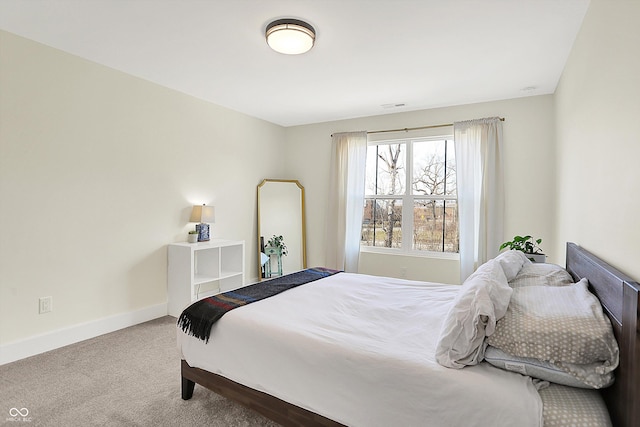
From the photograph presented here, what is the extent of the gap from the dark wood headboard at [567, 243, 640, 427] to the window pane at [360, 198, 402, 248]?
3.14 metres

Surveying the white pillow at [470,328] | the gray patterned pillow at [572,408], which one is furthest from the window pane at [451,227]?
the gray patterned pillow at [572,408]

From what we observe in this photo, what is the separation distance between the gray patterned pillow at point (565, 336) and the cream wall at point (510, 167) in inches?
100

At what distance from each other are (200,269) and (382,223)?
250cm

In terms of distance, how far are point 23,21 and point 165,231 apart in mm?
2075

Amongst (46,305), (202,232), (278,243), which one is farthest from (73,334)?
(278,243)

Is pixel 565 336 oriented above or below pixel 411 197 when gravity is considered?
below

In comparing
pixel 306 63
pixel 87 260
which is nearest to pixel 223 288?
pixel 87 260

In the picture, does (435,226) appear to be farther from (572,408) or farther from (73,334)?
(73,334)

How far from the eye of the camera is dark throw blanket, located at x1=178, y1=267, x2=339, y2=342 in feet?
6.22

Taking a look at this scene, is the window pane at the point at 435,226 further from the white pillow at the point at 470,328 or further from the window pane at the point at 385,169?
the white pillow at the point at 470,328

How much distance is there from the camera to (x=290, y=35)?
2.29m

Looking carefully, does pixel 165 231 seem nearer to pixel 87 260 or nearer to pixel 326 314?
pixel 87 260

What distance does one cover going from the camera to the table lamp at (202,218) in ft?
12.6

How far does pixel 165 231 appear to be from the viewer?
3.63 metres
